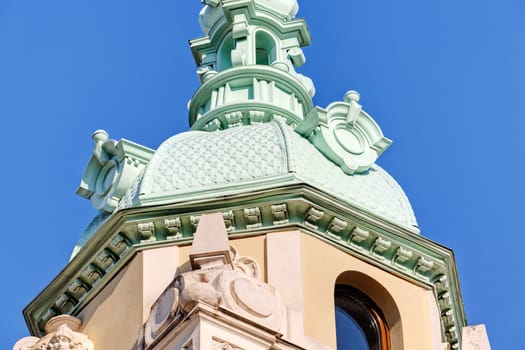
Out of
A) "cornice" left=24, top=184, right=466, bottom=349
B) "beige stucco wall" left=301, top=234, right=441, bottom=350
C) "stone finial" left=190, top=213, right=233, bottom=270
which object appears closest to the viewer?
"stone finial" left=190, top=213, right=233, bottom=270

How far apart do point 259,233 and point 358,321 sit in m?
1.67

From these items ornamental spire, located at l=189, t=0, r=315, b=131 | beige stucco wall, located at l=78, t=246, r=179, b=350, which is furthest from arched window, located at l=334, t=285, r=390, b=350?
ornamental spire, located at l=189, t=0, r=315, b=131

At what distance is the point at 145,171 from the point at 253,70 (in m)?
3.12

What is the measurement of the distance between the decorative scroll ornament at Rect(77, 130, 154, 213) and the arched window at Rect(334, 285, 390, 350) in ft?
10.4

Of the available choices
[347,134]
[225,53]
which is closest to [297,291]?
[347,134]

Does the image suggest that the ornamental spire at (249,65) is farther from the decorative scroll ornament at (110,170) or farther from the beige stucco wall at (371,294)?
the beige stucco wall at (371,294)

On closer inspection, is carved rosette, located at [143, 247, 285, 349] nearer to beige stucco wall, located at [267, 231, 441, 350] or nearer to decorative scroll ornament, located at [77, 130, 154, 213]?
beige stucco wall, located at [267, 231, 441, 350]

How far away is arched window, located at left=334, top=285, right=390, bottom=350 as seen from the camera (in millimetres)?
24641

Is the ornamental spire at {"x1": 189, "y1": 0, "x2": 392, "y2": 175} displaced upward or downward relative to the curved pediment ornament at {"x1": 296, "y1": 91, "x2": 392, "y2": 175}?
upward

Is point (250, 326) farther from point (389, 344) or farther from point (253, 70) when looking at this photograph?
point (253, 70)

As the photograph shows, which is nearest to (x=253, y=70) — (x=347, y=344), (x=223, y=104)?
(x=223, y=104)

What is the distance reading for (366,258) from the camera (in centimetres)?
2478

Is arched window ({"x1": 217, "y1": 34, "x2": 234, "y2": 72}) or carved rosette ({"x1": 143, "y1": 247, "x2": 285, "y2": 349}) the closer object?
carved rosette ({"x1": 143, "y1": 247, "x2": 285, "y2": 349})

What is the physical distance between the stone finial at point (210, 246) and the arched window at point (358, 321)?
2.19m
